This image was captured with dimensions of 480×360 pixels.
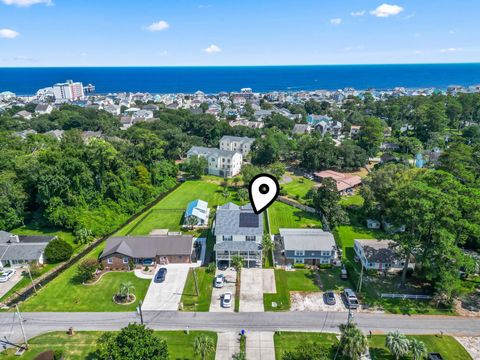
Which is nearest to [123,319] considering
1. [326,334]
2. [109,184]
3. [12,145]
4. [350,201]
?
[326,334]

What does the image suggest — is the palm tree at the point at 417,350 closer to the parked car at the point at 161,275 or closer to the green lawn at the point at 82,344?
the green lawn at the point at 82,344

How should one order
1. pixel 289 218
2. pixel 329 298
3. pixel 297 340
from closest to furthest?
pixel 297 340, pixel 329 298, pixel 289 218

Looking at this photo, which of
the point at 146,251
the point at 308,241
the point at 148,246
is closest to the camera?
the point at 146,251

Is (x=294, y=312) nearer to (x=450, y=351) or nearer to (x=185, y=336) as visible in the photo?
(x=185, y=336)

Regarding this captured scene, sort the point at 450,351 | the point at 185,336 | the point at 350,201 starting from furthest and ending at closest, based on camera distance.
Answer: the point at 350,201
the point at 185,336
the point at 450,351

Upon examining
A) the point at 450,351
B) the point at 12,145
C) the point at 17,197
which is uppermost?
the point at 12,145

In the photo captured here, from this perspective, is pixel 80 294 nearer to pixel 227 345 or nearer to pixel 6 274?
pixel 6 274

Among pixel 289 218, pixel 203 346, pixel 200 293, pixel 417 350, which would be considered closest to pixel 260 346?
pixel 203 346

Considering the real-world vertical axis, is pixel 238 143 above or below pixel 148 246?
above

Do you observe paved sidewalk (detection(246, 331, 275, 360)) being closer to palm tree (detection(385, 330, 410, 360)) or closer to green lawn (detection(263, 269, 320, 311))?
green lawn (detection(263, 269, 320, 311))
